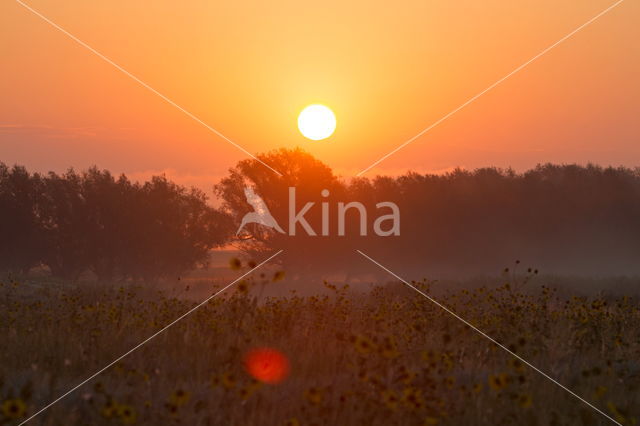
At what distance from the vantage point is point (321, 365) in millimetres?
8320

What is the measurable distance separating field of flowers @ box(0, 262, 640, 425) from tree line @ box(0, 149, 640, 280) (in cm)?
3339

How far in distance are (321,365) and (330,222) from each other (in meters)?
36.7

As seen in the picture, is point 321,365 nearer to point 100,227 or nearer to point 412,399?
point 412,399

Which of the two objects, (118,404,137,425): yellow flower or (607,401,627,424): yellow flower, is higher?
(118,404,137,425): yellow flower

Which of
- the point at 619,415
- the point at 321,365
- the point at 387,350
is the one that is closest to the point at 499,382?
the point at 387,350

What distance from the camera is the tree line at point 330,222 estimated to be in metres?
43.6

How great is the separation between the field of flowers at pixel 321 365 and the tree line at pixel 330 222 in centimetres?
3339

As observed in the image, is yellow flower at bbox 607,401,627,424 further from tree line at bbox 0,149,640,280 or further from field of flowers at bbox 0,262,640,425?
tree line at bbox 0,149,640,280

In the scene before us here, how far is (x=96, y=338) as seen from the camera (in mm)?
8703

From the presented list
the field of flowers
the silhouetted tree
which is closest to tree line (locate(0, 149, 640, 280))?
the silhouetted tree

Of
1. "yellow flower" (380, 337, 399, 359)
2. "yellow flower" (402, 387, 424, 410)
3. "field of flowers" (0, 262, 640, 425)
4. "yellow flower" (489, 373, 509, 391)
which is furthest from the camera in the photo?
"field of flowers" (0, 262, 640, 425)

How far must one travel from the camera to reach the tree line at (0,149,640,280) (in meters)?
43.6

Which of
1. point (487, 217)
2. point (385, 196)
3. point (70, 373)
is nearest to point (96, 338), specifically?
point (70, 373)

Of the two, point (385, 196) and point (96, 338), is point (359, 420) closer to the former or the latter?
point (96, 338)
